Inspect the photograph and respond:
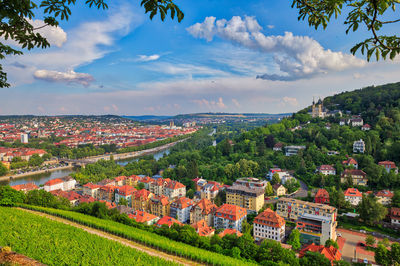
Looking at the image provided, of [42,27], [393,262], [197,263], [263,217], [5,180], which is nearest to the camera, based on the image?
[42,27]

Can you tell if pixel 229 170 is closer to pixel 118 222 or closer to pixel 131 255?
pixel 118 222

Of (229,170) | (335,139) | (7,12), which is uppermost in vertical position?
(7,12)

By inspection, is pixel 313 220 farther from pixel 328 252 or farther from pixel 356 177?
pixel 356 177

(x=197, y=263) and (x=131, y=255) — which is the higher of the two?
(x=131, y=255)

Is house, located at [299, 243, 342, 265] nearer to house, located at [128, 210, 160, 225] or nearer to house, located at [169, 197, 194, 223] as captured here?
house, located at [169, 197, 194, 223]

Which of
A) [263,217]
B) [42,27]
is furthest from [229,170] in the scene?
[42,27]

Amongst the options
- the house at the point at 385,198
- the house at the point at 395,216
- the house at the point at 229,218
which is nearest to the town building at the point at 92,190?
the house at the point at 229,218
